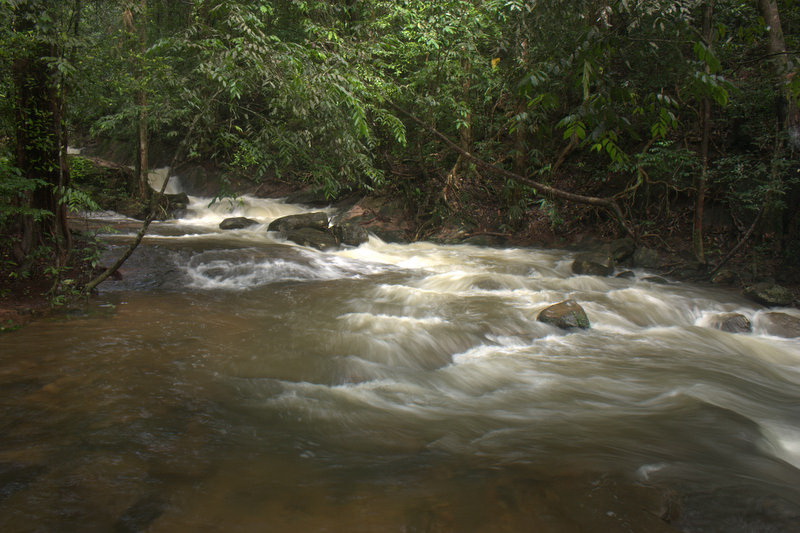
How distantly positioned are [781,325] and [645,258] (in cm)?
335

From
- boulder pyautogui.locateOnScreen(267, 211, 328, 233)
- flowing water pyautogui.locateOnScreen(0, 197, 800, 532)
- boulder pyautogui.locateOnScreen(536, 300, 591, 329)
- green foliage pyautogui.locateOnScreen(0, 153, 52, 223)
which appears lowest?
flowing water pyautogui.locateOnScreen(0, 197, 800, 532)

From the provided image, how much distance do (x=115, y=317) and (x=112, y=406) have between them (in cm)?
258

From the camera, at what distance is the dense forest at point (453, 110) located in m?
4.25

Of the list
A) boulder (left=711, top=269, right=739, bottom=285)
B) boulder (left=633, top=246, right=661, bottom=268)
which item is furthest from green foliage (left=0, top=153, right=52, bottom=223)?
boulder (left=711, top=269, right=739, bottom=285)

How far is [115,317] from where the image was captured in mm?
5520

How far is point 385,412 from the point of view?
3854 millimetres

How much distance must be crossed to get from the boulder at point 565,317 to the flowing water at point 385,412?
A: 0.15 meters

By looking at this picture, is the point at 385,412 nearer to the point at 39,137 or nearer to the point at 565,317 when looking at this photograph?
the point at 565,317

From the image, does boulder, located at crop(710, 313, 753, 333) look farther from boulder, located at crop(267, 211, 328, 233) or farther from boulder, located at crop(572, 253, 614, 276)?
boulder, located at crop(267, 211, 328, 233)

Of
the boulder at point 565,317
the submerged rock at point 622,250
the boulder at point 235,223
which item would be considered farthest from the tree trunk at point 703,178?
the boulder at point 235,223

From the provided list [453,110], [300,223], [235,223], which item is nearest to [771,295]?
[453,110]

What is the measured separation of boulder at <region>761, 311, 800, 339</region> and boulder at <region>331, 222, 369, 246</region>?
26.8 ft

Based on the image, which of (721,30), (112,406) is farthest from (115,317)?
(721,30)

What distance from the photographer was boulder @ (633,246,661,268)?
9.85m
